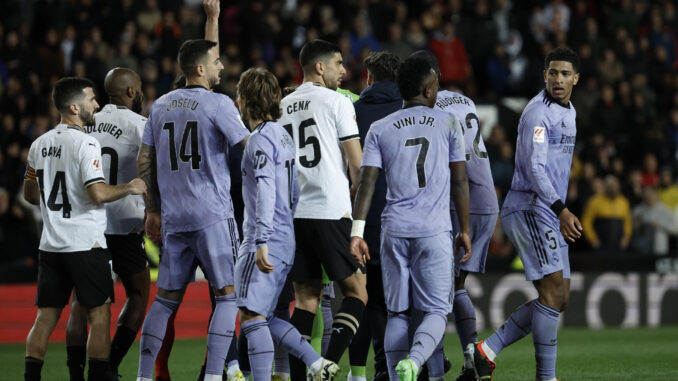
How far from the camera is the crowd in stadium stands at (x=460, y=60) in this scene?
17.3 metres

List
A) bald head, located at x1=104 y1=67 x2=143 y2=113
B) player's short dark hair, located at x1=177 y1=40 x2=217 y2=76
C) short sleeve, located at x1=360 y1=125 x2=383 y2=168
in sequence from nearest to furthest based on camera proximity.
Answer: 1. short sleeve, located at x1=360 y1=125 x2=383 y2=168
2. player's short dark hair, located at x1=177 y1=40 x2=217 y2=76
3. bald head, located at x1=104 y1=67 x2=143 y2=113

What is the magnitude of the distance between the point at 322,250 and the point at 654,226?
36.6 feet

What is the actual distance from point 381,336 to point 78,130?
293cm

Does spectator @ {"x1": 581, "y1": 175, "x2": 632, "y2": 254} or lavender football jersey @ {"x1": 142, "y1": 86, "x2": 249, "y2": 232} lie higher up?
lavender football jersey @ {"x1": 142, "y1": 86, "x2": 249, "y2": 232}

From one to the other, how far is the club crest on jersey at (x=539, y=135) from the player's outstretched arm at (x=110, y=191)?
2.97 m

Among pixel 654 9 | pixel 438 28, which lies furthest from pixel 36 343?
pixel 654 9

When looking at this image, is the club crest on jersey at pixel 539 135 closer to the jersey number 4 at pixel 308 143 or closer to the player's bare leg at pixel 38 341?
the jersey number 4 at pixel 308 143

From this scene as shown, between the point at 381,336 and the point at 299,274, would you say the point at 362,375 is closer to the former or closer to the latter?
the point at 381,336

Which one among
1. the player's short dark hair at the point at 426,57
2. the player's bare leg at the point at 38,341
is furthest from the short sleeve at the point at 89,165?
the player's short dark hair at the point at 426,57

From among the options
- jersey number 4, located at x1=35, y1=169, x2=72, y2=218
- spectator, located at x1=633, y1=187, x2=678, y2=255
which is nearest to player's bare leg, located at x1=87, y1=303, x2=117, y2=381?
jersey number 4, located at x1=35, y1=169, x2=72, y2=218

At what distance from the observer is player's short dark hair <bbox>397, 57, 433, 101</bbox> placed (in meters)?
7.46

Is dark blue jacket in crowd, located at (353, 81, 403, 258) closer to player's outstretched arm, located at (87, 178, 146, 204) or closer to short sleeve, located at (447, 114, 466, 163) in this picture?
short sleeve, located at (447, 114, 466, 163)

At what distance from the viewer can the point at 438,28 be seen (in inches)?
777

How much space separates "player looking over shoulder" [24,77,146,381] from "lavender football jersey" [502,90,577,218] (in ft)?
9.52
